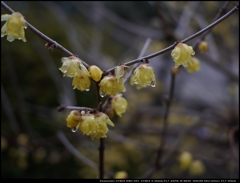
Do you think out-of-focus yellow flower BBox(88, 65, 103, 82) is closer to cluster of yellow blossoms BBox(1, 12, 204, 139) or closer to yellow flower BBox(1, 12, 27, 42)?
cluster of yellow blossoms BBox(1, 12, 204, 139)

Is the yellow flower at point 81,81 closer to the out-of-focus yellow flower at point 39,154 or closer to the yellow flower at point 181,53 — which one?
the yellow flower at point 181,53

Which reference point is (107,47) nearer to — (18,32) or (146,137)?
(146,137)

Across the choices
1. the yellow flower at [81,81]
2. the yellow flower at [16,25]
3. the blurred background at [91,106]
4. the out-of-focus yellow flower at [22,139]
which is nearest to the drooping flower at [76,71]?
the yellow flower at [81,81]

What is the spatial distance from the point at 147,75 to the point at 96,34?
8.05 feet

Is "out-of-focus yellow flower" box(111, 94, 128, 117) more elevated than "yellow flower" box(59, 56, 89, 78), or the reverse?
"yellow flower" box(59, 56, 89, 78)

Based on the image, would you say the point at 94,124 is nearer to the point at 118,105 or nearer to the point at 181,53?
the point at 118,105

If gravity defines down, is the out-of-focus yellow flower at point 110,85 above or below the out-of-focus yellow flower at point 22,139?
above

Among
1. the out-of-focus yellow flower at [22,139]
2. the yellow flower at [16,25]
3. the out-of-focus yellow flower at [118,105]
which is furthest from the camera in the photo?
the out-of-focus yellow flower at [22,139]

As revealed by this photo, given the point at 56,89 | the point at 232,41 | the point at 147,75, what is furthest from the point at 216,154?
the point at 147,75

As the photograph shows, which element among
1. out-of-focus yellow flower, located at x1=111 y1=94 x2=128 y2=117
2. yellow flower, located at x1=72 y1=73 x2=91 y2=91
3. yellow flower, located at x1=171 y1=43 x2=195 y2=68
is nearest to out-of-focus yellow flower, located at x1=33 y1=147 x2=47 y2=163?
out-of-focus yellow flower, located at x1=111 y1=94 x2=128 y2=117

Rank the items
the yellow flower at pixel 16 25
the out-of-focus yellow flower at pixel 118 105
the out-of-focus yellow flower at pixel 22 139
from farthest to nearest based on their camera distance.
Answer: the out-of-focus yellow flower at pixel 22 139 → the out-of-focus yellow flower at pixel 118 105 → the yellow flower at pixel 16 25

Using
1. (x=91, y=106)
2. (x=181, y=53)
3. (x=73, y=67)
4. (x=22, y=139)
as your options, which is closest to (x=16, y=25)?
(x=73, y=67)

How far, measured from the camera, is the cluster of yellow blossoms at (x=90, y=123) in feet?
2.43

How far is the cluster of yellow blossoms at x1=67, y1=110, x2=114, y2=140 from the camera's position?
74cm
